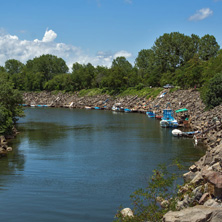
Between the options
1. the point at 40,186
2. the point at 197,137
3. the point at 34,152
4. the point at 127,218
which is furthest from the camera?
the point at 197,137

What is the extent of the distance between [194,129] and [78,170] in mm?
37125

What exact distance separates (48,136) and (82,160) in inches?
930

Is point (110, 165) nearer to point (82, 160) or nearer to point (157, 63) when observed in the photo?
point (82, 160)

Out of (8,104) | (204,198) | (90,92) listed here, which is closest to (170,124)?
(8,104)

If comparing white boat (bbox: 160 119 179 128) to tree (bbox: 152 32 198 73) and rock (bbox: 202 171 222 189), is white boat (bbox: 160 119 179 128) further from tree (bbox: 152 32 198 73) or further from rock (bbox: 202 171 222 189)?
tree (bbox: 152 32 198 73)

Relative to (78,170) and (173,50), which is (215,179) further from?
(173,50)

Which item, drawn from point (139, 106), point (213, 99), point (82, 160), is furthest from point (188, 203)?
point (139, 106)

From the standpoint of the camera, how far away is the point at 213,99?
8144 cm

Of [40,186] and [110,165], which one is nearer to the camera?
[40,186]

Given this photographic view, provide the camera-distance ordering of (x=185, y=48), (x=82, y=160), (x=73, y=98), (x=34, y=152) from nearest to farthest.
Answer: (x=82, y=160), (x=34, y=152), (x=185, y=48), (x=73, y=98)

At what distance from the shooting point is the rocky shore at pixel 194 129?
17.8 m

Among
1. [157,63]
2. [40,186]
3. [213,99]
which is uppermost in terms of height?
[157,63]

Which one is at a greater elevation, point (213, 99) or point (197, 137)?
point (213, 99)

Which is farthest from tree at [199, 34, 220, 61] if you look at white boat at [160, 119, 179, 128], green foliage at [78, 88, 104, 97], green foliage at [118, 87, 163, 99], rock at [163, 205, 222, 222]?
rock at [163, 205, 222, 222]
